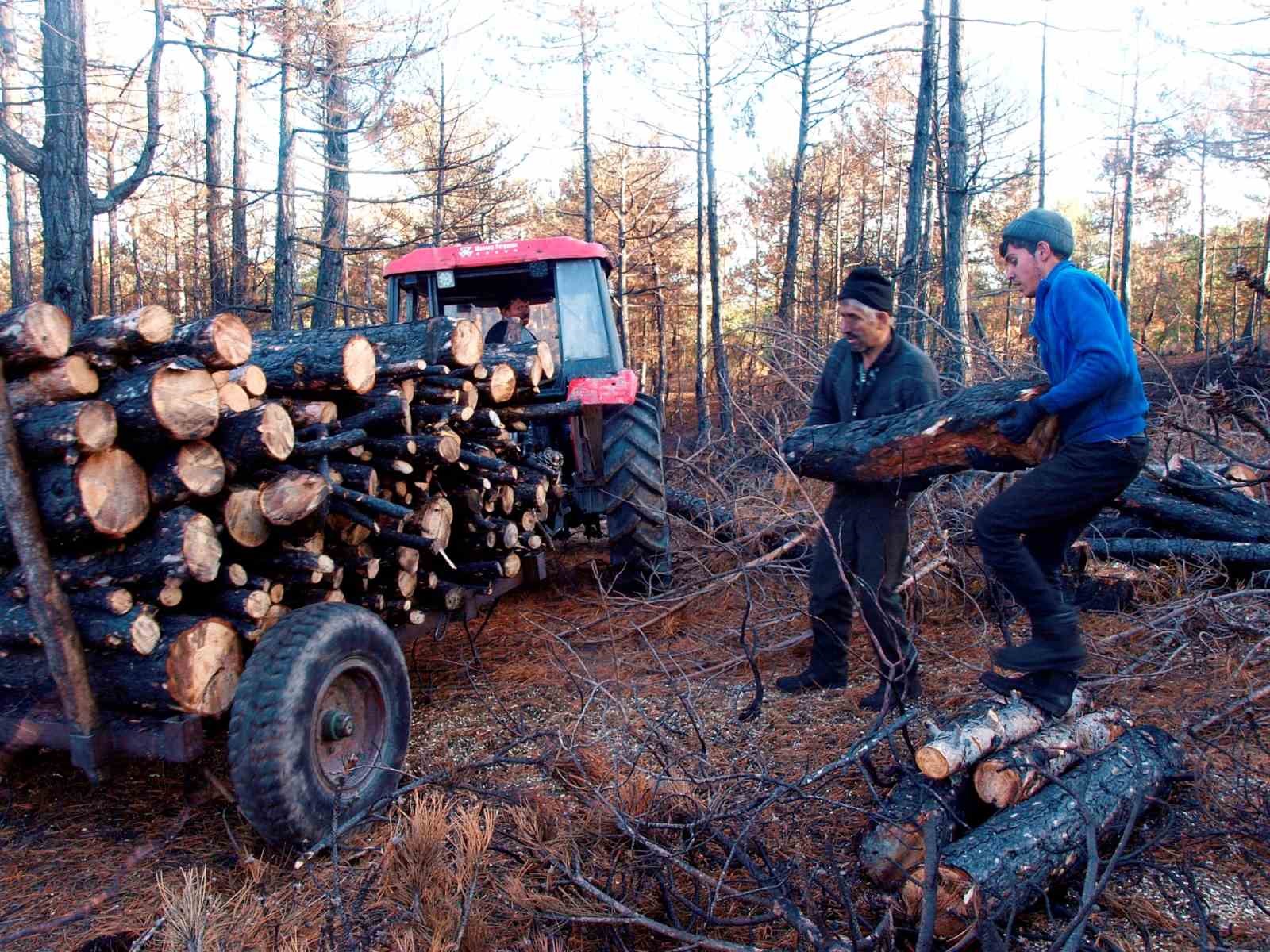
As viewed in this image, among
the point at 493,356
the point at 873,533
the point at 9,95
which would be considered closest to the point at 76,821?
the point at 493,356

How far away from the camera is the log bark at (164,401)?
2.89 m

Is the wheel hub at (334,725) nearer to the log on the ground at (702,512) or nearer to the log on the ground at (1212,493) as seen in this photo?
the log on the ground at (702,512)

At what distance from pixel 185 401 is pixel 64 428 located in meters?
0.36

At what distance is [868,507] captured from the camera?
4191mm

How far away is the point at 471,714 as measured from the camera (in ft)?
Result: 14.3

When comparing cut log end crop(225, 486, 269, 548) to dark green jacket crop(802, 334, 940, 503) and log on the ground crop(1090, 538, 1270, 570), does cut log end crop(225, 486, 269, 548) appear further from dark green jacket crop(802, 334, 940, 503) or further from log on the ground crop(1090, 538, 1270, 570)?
log on the ground crop(1090, 538, 1270, 570)

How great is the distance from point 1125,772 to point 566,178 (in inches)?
1066

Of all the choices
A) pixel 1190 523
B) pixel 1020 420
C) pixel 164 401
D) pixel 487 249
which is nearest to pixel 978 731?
pixel 1020 420

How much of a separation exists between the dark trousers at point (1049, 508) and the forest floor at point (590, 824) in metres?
0.62

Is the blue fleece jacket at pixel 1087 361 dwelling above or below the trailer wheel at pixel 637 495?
above

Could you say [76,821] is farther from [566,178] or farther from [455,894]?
[566,178]

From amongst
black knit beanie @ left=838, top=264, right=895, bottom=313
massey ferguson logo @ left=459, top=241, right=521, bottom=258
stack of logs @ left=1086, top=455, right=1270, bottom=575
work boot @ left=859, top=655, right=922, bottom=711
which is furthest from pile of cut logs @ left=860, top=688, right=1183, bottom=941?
massey ferguson logo @ left=459, top=241, right=521, bottom=258

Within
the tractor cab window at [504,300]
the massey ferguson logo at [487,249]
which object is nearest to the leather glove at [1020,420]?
the tractor cab window at [504,300]

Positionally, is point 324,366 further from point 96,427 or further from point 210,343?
point 96,427
